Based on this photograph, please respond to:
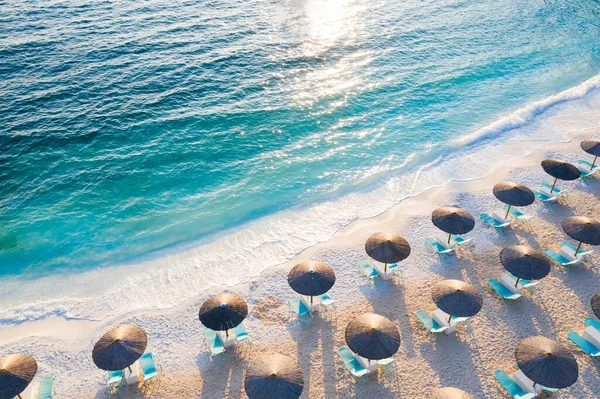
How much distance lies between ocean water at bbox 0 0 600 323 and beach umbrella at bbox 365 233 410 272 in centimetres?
496

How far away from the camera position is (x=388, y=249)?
2036cm

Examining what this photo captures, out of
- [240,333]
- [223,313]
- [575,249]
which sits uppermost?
[223,313]

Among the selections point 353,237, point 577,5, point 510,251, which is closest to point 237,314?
point 353,237

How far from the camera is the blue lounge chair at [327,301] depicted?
65.9 ft

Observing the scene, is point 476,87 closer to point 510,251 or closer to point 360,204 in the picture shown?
point 360,204

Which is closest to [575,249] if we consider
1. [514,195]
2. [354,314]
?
[514,195]

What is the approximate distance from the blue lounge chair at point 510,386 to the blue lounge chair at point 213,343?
10.7 meters

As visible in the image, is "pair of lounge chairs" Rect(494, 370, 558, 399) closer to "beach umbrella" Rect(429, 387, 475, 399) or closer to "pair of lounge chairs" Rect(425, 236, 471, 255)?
"beach umbrella" Rect(429, 387, 475, 399)

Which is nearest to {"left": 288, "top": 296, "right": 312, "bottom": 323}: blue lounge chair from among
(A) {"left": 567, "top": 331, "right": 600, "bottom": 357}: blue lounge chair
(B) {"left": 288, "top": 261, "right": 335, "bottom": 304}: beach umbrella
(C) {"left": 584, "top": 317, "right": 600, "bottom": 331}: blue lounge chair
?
(B) {"left": 288, "top": 261, "right": 335, "bottom": 304}: beach umbrella

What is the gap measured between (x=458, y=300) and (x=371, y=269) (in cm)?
499

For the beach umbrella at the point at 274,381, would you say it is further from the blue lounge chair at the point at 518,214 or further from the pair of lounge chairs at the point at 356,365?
the blue lounge chair at the point at 518,214

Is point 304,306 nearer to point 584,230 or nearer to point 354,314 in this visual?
point 354,314

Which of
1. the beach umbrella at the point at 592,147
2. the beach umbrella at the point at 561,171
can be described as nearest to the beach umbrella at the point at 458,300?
the beach umbrella at the point at 561,171

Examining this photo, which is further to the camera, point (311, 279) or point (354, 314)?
point (354, 314)
